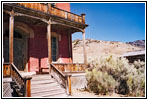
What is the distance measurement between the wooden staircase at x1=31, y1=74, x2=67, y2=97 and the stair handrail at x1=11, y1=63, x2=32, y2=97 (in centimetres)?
48

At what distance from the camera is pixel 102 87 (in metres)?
8.07

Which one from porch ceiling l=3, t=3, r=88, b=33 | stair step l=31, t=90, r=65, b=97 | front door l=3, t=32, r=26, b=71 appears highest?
porch ceiling l=3, t=3, r=88, b=33

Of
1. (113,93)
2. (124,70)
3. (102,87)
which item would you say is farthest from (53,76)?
(124,70)

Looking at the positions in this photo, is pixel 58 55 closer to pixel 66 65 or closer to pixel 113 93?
pixel 66 65

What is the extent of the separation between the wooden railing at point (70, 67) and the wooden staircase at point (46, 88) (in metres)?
1.47

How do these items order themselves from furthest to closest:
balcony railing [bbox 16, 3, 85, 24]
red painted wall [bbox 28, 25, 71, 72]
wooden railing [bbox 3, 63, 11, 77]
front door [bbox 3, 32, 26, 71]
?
red painted wall [bbox 28, 25, 71, 72]
front door [bbox 3, 32, 26, 71]
balcony railing [bbox 16, 3, 85, 24]
wooden railing [bbox 3, 63, 11, 77]

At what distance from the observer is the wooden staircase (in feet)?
22.2

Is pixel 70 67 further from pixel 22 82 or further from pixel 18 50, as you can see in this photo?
pixel 22 82

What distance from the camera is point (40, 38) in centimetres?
1141

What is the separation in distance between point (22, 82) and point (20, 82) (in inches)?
9.0

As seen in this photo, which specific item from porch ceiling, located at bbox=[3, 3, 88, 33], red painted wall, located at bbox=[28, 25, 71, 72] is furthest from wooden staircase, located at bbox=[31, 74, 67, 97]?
porch ceiling, located at bbox=[3, 3, 88, 33]

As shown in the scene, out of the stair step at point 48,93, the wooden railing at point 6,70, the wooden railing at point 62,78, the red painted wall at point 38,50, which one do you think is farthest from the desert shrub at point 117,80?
the wooden railing at point 6,70

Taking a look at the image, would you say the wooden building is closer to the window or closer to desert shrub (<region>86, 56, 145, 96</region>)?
the window

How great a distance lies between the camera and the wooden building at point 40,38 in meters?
8.74
